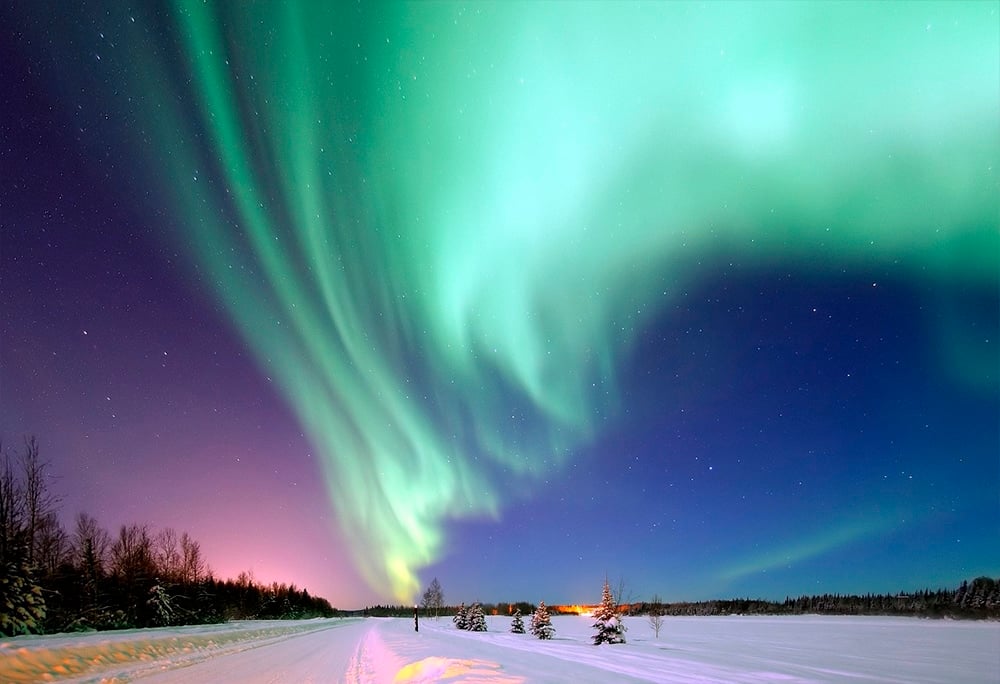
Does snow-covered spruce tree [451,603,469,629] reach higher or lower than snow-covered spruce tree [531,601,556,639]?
lower

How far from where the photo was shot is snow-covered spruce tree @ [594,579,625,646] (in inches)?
1464

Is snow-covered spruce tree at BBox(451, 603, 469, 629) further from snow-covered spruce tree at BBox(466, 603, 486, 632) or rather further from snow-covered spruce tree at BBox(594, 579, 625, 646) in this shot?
snow-covered spruce tree at BBox(594, 579, 625, 646)

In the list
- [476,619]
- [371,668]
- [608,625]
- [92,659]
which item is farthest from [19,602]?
[476,619]

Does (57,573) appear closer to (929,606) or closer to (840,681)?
(840,681)

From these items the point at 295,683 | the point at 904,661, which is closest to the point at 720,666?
the point at 904,661

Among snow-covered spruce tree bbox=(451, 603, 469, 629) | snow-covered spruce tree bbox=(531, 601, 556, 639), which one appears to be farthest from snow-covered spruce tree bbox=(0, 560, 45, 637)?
snow-covered spruce tree bbox=(451, 603, 469, 629)

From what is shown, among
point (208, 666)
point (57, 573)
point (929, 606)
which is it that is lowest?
point (929, 606)

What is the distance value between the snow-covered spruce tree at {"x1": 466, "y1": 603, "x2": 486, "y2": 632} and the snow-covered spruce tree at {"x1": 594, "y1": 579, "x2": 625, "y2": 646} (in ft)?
96.1

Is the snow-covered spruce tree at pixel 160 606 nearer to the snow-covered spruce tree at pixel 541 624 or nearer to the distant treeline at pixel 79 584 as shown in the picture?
the distant treeline at pixel 79 584

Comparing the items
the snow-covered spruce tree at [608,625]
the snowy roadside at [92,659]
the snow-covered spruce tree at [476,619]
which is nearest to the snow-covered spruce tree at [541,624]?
the snow-covered spruce tree at [608,625]

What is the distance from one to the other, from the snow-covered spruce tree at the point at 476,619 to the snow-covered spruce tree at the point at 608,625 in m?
29.3

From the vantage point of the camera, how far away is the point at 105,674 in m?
13.7

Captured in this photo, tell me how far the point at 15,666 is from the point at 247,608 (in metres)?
72.0

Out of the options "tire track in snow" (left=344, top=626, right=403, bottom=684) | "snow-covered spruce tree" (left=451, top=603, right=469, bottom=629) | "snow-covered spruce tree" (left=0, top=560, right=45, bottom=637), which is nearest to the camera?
"tire track in snow" (left=344, top=626, right=403, bottom=684)
